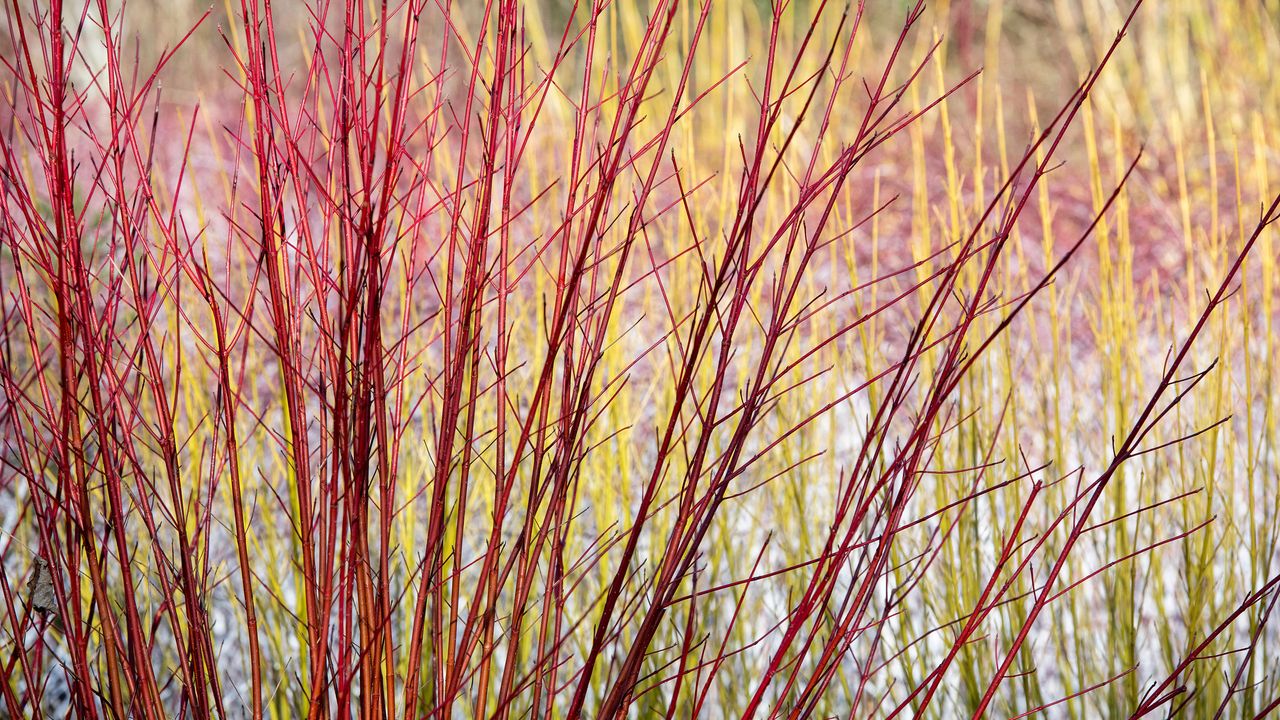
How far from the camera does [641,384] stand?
223 cm

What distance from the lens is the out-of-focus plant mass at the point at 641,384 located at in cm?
56

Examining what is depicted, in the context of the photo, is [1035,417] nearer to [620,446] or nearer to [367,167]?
[620,446]

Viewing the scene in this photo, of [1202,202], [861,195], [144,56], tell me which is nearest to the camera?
[1202,202]

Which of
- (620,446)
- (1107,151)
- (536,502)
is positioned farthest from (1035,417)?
(1107,151)

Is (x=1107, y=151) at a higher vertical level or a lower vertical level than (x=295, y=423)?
higher

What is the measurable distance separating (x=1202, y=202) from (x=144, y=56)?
3316 mm

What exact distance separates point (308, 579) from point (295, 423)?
0.29 feet

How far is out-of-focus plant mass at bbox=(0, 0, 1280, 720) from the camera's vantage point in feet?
1.85

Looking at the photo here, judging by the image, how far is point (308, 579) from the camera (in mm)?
603

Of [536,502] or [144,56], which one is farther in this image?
[144,56]

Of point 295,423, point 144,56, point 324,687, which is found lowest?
point 324,687

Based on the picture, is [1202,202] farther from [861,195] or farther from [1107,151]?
[861,195]

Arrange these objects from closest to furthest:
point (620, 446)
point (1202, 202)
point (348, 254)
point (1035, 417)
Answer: point (348, 254)
point (620, 446)
point (1035, 417)
point (1202, 202)

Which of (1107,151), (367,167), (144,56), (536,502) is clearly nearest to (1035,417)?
(536,502)
